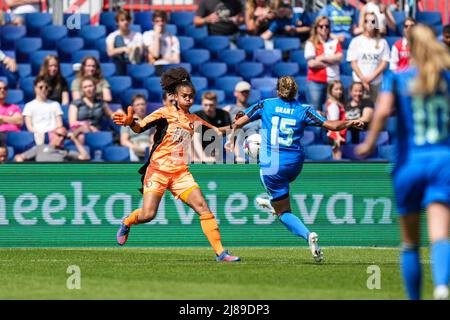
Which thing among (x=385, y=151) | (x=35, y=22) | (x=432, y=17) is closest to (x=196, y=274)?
(x=385, y=151)

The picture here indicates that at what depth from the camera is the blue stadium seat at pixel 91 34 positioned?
20453 millimetres

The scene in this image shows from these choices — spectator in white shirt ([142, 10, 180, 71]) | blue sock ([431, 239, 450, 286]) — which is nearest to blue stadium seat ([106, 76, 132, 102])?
spectator in white shirt ([142, 10, 180, 71])

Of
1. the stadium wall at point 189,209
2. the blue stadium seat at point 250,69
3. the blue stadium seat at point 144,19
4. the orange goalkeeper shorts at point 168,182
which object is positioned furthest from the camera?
the blue stadium seat at point 144,19

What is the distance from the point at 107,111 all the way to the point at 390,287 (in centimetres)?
862

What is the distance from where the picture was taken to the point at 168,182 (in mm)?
13398

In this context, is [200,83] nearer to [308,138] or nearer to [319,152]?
[308,138]

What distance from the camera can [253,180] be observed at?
1672cm

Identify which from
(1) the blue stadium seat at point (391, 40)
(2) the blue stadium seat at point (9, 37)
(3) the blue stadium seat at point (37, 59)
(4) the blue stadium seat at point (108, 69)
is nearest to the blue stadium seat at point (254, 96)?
(4) the blue stadium seat at point (108, 69)

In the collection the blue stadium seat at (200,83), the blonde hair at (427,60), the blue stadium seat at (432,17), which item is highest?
the blonde hair at (427,60)

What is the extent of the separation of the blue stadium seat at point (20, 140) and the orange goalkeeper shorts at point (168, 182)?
4.88 metres

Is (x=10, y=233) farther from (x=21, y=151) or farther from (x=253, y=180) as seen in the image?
(x=253, y=180)

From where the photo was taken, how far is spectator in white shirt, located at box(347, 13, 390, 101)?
1975 cm

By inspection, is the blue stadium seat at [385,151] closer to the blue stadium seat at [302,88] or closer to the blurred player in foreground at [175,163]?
the blue stadium seat at [302,88]

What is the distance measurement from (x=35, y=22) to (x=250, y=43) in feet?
12.7
